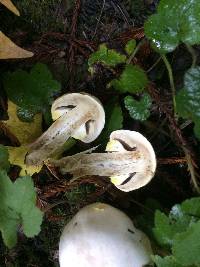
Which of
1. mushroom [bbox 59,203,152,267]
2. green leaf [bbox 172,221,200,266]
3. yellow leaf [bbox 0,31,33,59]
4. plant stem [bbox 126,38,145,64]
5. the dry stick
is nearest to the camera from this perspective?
green leaf [bbox 172,221,200,266]

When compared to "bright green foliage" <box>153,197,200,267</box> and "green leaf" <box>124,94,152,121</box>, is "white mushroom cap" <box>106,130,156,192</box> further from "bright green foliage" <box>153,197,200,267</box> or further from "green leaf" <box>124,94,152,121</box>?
"bright green foliage" <box>153,197,200,267</box>

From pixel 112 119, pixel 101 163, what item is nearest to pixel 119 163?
pixel 101 163

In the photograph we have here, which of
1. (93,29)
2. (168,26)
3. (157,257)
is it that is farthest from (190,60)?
(157,257)

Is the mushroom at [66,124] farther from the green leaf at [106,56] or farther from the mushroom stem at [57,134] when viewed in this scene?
the green leaf at [106,56]

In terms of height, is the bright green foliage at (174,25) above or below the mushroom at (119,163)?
above

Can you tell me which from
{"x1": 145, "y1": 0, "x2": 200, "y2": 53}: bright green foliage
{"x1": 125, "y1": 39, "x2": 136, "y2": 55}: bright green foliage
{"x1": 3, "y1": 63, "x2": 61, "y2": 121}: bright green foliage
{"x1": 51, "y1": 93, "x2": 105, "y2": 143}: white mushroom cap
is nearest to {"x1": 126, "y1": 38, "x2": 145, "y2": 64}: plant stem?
{"x1": 125, "y1": 39, "x2": 136, "y2": 55}: bright green foliage

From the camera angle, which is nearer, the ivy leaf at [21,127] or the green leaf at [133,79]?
the green leaf at [133,79]

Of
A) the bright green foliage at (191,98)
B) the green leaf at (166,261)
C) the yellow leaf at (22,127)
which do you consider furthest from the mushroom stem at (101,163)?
the green leaf at (166,261)
